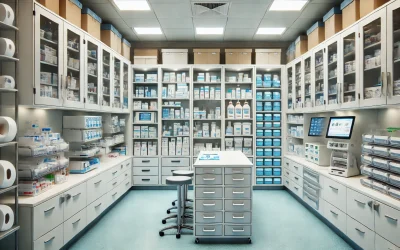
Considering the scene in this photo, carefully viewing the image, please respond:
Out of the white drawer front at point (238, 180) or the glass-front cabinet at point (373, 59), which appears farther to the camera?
the white drawer front at point (238, 180)

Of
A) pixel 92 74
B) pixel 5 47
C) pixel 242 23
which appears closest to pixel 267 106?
pixel 242 23

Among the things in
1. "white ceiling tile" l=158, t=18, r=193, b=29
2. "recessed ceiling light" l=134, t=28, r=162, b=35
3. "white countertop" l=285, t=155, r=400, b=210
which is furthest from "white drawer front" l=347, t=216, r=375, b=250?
"recessed ceiling light" l=134, t=28, r=162, b=35

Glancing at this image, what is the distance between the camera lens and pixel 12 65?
2.80 meters

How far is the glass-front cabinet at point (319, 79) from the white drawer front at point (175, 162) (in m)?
2.99

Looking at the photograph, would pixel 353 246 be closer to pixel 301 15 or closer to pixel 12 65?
pixel 301 15

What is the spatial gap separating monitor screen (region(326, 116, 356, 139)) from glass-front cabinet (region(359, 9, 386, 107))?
0.62 metres

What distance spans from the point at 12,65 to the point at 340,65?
160 inches

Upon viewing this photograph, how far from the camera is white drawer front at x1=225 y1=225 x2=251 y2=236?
3510 millimetres

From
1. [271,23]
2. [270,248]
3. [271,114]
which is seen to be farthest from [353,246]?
[271,23]

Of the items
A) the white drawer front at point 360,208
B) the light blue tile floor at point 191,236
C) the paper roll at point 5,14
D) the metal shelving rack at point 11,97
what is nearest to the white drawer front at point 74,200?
the light blue tile floor at point 191,236

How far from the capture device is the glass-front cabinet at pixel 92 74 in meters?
4.13

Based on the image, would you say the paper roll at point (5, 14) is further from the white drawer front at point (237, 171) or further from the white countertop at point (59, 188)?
the white drawer front at point (237, 171)

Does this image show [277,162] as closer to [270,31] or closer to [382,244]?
[270,31]

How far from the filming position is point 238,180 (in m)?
3.55
